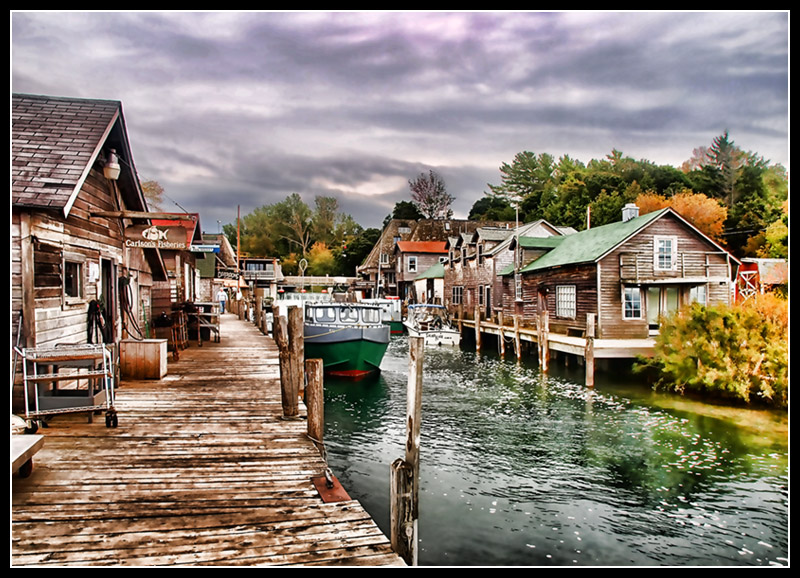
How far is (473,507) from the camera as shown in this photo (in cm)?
916

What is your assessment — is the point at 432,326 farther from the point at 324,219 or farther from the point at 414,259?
the point at 324,219

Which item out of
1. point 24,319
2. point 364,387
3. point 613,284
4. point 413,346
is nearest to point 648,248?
point 613,284

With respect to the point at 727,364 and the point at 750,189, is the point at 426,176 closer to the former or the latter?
the point at 750,189

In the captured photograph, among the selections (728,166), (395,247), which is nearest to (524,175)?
(395,247)

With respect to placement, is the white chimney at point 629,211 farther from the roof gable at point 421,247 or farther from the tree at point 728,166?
the roof gable at point 421,247

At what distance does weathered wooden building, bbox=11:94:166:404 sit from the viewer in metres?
8.13

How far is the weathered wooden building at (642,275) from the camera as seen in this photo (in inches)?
940

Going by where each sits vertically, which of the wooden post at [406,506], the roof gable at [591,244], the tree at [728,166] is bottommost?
the wooden post at [406,506]

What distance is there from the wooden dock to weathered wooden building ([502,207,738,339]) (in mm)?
19248

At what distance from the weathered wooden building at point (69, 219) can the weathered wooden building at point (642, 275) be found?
19.8m

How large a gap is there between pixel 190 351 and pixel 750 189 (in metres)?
51.1

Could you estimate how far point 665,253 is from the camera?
24.6m

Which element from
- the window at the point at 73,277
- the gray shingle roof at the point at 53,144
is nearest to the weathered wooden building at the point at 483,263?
the gray shingle roof at the point at 53,144

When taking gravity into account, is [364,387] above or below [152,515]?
below
